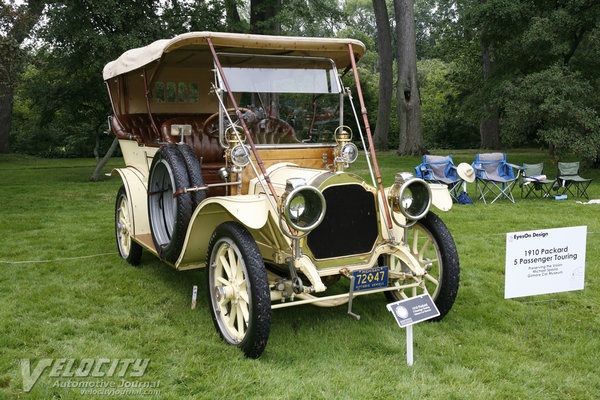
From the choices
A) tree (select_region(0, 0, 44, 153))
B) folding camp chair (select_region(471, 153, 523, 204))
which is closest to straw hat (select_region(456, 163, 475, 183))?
folding camp chair (select_region(471, 153, 523, 204))

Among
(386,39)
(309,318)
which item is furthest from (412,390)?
(386,39)

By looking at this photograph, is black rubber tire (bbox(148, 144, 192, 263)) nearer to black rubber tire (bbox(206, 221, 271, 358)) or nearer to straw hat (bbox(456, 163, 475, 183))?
black rubber tire (bbox(206, 221, 271, 358))

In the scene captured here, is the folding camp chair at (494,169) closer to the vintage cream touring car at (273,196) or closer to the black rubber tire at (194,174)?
the vintage cream touring car at (273,196)

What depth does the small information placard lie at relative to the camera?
3.49m

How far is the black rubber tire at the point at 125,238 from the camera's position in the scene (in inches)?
242

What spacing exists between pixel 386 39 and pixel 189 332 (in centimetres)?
2067

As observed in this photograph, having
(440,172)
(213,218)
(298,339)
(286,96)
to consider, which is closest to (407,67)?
(440,172)

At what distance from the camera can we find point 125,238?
652 centimetres

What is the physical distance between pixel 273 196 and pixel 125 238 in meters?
3.25

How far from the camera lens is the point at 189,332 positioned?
4.21 m

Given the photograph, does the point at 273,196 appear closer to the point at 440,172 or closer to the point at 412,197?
the point at 412,197

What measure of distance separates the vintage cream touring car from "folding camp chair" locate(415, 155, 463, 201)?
17.8ft

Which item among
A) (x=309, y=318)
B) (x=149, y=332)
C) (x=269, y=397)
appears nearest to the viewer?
(x=269, y=397)

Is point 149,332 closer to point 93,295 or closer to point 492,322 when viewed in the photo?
point 93,295
